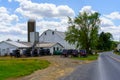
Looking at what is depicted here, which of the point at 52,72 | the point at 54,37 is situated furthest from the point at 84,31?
the point at 52,72

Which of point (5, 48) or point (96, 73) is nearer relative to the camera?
point (96, 73)

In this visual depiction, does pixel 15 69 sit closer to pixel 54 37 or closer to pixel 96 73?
pixel 96 73

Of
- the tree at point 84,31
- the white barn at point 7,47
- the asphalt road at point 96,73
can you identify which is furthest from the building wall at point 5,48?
the asphalt road at point 96,73

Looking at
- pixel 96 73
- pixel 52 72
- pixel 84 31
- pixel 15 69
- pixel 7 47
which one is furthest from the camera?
pixel 84 31

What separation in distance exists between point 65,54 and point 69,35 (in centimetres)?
3389

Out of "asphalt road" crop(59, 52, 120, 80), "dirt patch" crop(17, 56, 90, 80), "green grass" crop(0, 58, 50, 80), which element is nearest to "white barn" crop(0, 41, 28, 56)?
"dirt patch" crop(17, 56, 90, 80)

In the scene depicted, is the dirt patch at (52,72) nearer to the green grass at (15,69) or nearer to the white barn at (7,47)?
the green grass at (15,69)

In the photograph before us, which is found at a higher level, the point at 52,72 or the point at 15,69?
the point at 15,69

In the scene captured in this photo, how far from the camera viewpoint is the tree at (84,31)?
108750mm

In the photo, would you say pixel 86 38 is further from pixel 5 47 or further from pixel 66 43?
pixel 5 47

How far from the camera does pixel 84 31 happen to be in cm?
10850

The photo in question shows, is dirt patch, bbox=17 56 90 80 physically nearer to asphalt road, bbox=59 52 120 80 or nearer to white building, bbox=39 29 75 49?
asphalt road, bbox=59 52 120 80

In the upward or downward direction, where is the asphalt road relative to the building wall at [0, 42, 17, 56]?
downward

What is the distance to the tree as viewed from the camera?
10875 cm
